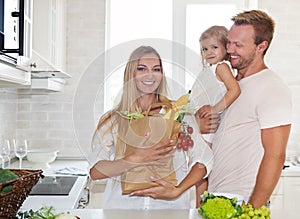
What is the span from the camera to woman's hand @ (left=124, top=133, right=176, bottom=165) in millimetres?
2035

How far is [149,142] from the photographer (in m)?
2.04

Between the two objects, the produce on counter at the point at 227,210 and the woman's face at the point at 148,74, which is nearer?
the produce on counter at the point at 227,210

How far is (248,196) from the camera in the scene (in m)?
2.13

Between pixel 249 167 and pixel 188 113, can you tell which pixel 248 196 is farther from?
pixel 188 113

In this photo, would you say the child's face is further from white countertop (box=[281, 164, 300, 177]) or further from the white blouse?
white countertop (box=[281, 164, 300, 177])

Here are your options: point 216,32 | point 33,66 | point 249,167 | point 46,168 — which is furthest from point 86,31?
point 249,167

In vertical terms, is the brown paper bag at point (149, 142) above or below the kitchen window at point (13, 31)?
below

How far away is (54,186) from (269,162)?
122cm

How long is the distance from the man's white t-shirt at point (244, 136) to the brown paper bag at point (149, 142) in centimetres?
22

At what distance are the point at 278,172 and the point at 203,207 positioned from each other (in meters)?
0.50

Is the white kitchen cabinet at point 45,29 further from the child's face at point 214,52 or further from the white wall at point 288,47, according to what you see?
the white wall at point 288,47

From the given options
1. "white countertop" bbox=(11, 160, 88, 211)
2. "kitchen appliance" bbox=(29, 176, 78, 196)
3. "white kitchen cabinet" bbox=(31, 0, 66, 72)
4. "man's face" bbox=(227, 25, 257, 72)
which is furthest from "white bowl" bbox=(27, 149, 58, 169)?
"man's face" bbox=(227, 25, 257, 72)

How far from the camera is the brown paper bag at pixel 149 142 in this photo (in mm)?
2029

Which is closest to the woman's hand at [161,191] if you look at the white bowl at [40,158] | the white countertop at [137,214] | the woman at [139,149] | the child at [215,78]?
the woman at [139,149]
